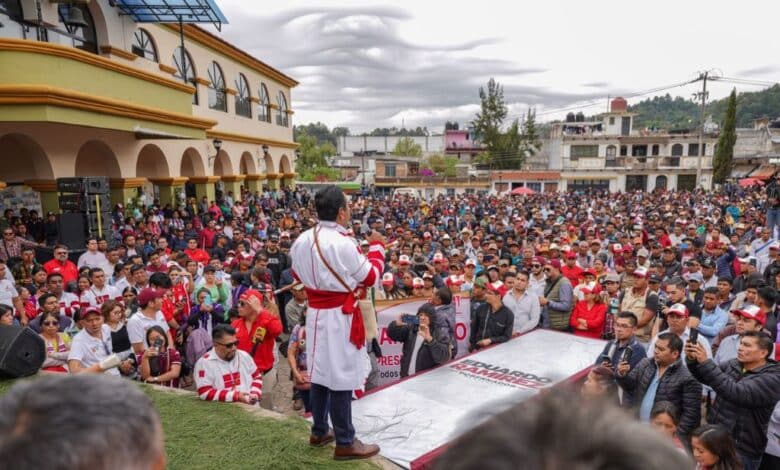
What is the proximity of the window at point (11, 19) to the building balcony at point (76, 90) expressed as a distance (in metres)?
1.53

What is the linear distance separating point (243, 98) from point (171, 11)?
8489mm

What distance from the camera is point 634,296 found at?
259 inches

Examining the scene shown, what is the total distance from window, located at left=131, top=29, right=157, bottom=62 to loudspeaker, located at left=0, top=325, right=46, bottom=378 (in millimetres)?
12643

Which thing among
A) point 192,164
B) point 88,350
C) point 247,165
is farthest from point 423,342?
point 247,165

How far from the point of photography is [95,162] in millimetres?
14633

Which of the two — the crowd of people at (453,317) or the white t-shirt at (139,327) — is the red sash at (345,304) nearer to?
the crowd of people at (453,317)

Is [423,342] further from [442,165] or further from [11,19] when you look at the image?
[442,165]

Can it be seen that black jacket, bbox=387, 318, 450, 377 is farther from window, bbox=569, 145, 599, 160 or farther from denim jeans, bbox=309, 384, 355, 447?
window, bbox=569, 145, 599, 160

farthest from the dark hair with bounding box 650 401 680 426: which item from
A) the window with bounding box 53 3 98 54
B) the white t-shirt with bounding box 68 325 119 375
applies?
the window with bounding box 53 3 98 54

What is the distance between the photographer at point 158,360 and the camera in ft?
16.6

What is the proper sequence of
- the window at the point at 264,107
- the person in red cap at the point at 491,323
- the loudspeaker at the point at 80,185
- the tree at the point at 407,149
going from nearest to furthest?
the person in red cap at the point at 491,323 < the loudspeaker at the point at 80,185 < the window at the point at 264,107 < the tree at the point at 407,149

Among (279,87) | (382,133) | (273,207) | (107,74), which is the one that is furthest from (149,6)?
(382,133)

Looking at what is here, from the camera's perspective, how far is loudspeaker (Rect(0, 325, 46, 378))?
4.46 m

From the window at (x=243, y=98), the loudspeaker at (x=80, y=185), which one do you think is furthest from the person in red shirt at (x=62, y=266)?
the window at (x=243, y=98)
